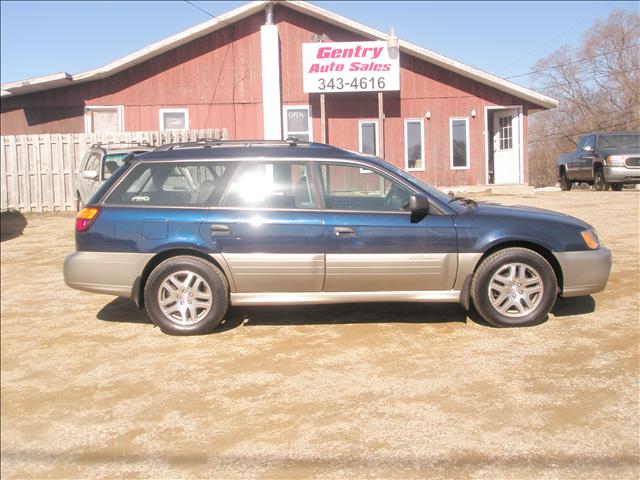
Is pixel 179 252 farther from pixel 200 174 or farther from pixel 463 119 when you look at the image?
pixel 463 119

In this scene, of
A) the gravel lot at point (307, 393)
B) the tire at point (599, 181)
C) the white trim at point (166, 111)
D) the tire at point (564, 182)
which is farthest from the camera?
the tire at point (564, 182)

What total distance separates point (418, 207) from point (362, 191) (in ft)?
1.96

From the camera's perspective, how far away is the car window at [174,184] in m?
5.43

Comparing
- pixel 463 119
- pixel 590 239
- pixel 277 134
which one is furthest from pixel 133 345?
pixel 463 119

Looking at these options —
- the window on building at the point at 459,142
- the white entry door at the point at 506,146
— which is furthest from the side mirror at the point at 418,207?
the white entry door at the point at 506,146

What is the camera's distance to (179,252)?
5.38 metres

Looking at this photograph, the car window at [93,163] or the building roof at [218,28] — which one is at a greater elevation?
the building roof at [218,28]

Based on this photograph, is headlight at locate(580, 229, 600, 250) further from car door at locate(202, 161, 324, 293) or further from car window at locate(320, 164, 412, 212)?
car door at locate(202, 161, 324, 293)

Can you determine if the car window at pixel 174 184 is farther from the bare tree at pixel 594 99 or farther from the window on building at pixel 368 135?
the bare tree at pixel 594 99

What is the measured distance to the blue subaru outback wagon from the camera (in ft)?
17.3

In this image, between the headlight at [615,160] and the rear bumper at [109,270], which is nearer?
the rear bumper at [109,270]

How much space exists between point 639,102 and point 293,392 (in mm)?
42335

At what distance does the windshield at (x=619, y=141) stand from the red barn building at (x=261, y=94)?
2180 mm

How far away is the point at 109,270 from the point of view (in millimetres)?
5250
